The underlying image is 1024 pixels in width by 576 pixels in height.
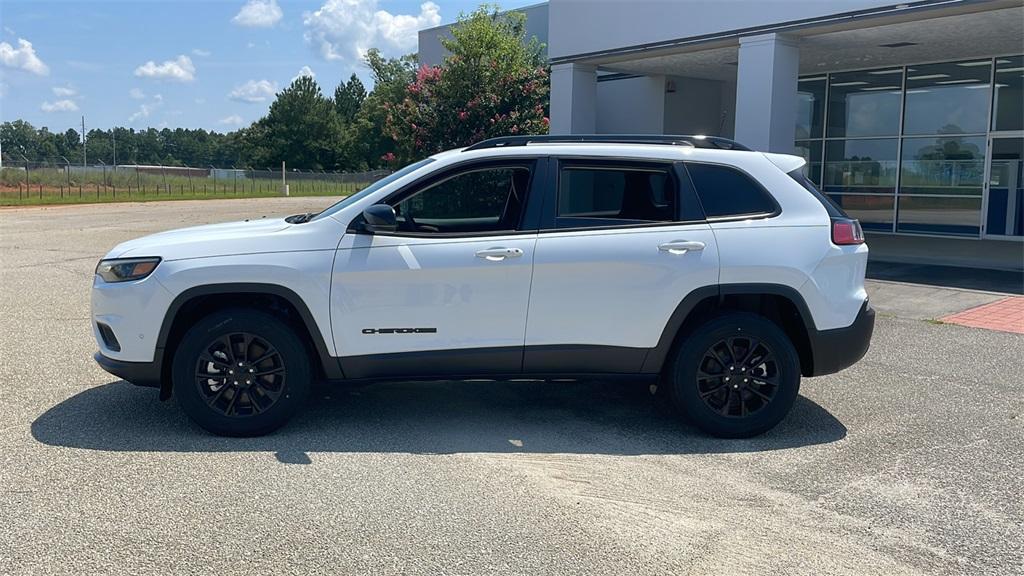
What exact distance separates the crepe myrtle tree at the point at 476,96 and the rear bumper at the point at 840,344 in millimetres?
14315

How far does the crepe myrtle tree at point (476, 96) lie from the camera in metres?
19.2

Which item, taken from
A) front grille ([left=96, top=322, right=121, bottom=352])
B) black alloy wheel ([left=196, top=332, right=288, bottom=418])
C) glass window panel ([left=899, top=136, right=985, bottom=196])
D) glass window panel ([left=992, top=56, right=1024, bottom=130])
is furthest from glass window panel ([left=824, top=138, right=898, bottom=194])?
front grille ([left=96, top=322, right=121, bottom=352])

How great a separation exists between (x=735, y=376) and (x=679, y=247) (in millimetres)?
888

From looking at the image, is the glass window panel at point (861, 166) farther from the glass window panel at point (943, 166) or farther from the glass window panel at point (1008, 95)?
the glass window panel at point (1008, 95)

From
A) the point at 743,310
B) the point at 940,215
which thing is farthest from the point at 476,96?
the point at 743,310

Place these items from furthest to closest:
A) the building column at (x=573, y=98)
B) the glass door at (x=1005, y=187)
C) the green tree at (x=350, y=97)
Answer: the green tree at (x=350, y=97) → the building column at (x=573, y=98) → the glass door at (x=1005, y=187)

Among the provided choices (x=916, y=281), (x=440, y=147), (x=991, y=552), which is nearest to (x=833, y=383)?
(x=991, y=552)

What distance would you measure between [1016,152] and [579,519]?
16409 mm

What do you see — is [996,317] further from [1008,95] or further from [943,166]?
[943,166]

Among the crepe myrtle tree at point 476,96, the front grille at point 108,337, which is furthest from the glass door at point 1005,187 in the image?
the front grille at point 108,337

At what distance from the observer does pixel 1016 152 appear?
656 inches

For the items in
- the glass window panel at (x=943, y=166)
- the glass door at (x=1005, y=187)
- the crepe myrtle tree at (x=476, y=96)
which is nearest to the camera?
the glass door at (x=1005, y=187)

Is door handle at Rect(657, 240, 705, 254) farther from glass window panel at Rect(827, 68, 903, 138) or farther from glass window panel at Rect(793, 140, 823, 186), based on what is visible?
glass window panel at Rect(793, 140, 823, 186)

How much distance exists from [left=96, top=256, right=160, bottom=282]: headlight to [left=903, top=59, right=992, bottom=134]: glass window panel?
54.9 feet
